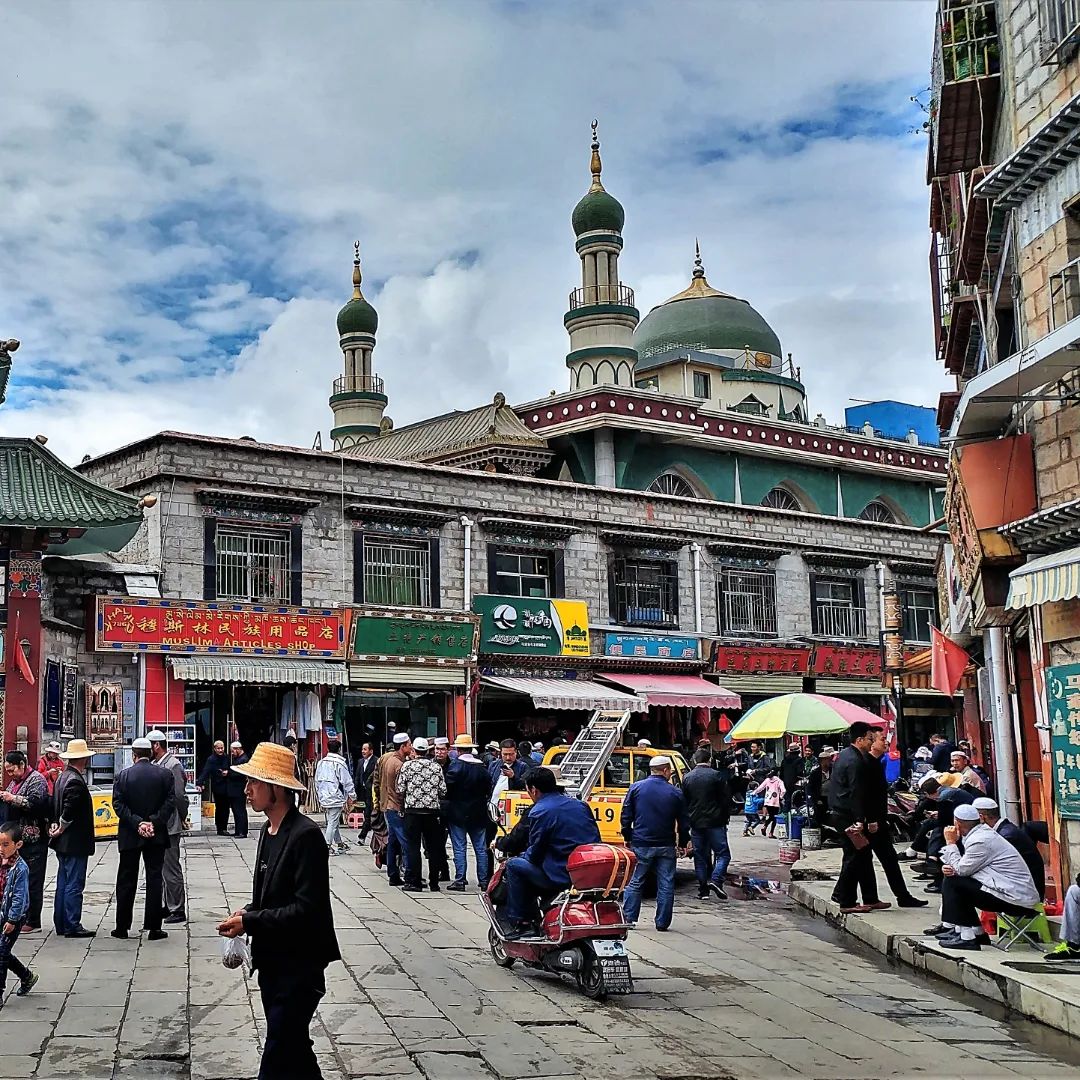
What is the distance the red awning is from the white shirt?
66.1 ft

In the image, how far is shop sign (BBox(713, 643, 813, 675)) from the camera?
→ 3316 cm

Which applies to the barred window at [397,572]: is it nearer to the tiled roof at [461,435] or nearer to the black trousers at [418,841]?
the tiled roof at [461,435]

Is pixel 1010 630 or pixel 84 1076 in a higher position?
pixel 1010 630

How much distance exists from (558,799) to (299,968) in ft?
14.0

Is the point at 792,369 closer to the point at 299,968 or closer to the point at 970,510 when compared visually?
the point at 970,510

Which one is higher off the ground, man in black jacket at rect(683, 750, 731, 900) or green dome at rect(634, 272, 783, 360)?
green dome at rect(634, 272, 783, 360)

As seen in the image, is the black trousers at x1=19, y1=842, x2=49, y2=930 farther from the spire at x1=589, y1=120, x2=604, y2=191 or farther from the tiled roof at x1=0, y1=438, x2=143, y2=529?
the spire at x1=589, y1=120, x2=604, y2=191

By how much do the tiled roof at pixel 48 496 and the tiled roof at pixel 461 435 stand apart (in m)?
11.0

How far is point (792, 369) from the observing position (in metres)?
49.4

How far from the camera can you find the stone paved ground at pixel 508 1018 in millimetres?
7707

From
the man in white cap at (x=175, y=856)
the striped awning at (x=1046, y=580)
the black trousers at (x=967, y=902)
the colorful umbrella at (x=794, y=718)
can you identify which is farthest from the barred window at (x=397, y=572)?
the black trousers at (x=967, y=902)

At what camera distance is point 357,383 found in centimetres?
4625

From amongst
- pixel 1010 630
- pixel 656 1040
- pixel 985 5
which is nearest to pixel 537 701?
pixel 1010 630

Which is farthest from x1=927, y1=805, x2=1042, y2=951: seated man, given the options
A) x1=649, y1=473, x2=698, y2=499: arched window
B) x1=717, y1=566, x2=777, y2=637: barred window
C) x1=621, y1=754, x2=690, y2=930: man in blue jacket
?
x1=649, y1=473, x2=698, y2=499: arched window
